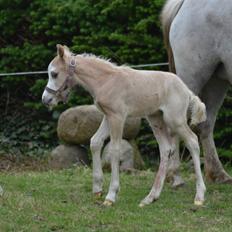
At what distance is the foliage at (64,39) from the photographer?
440 inches

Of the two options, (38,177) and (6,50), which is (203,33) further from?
(6,50)

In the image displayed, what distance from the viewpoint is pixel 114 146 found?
6656 mm

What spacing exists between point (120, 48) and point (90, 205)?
501 centimetres

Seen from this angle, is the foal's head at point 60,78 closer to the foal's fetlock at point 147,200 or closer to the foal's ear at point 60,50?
the foal's ear at point 60,50

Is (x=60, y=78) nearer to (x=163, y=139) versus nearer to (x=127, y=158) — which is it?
(x=163, y=139)

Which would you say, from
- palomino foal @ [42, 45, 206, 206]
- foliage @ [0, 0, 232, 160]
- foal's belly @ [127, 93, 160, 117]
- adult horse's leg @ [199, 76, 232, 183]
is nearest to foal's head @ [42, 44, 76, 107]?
palomino foal @ [42, 45, 206, 206]

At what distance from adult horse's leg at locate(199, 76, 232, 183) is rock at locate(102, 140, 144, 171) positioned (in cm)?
181

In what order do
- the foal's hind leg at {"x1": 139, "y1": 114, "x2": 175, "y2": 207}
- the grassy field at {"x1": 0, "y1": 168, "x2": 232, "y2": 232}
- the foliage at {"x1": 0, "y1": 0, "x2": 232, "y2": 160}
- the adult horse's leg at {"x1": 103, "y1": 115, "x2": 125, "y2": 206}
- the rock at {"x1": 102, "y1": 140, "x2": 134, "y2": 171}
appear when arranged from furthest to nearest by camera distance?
the foliage at {"x1": 0, "y1": 0, "x2": 232, "y2": 160} < the rock at {"x1": 102, "y1": 140, "x2": 134, "y2": 171} < the foal's hind leg at {"x1": 139, "y1": 114, "x2": 175, "y2": 207} < the adult horse's leg at {"x1": 103, "y1": 115, "x2": 125, "y2": 206} < the grassy field at {"x1": 0, "y1": 168, "x2": 232, "y2": 232}

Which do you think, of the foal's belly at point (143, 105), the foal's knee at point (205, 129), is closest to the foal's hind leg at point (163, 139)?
the foal's belly at point (143, 105)

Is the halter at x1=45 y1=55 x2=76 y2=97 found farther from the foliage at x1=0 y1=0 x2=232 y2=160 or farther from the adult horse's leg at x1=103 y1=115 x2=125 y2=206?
the foliage at x1=0 y1=0 x2=232 y2=160

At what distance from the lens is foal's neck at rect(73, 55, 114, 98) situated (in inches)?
263

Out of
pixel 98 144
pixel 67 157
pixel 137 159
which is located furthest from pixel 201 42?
pixel 67 157

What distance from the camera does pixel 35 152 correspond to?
12.3m

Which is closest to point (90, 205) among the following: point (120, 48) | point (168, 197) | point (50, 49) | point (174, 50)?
point (168, 197)
